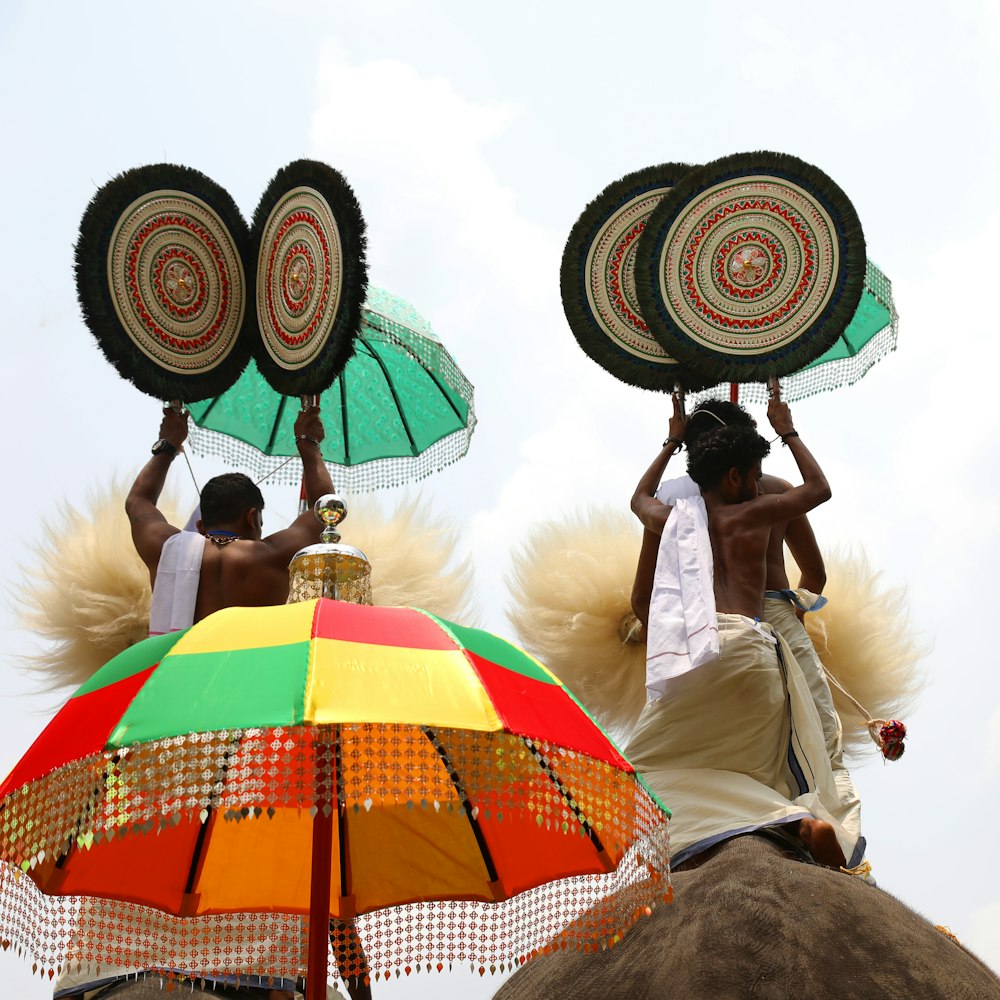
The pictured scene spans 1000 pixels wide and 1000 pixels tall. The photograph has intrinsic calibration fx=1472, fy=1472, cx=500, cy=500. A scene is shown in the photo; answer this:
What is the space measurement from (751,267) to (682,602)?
1.32 m

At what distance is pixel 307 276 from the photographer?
4.82 meters

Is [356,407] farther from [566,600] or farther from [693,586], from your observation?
[693,586]

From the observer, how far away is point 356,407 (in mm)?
5973

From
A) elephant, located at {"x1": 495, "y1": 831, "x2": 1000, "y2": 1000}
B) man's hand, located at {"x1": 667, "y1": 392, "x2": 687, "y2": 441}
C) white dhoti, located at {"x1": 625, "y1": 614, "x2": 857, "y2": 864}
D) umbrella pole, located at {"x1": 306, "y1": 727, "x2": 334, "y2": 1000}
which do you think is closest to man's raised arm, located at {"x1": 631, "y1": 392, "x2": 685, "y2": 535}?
man's hand, located at {"x1": 667, "y1": 392, "x2": 687, "y2": 441}

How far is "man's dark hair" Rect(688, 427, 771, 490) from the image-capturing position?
16.0ft

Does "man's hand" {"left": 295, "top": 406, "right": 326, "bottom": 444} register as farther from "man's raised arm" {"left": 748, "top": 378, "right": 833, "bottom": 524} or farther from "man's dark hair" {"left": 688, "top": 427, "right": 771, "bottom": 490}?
"man's raised arm" {"left": 748, "top": 378, "right": 833, "bottom": 524}

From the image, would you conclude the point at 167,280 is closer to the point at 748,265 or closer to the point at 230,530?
the point at 230,530

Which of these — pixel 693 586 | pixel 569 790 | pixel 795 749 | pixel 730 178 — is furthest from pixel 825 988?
pixel 730 178

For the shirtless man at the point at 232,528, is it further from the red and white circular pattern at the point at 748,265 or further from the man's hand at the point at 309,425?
the red and white circular pattern at the point at 748,265

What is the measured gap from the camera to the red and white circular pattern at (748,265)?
16.7ft

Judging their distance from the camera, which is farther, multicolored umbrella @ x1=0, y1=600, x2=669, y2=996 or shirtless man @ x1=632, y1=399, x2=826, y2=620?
shirtless man @ x1=632, y1=399, x2=826, y2=620

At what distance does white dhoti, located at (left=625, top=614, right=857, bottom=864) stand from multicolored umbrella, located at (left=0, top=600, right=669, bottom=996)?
0.75 metres

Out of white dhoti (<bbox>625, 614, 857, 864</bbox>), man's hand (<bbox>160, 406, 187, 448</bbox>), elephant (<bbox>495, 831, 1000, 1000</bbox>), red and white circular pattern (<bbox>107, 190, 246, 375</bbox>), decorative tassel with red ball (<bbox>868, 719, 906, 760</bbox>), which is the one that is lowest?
elephant (<bbox>495, 831, 1000, 1000</bbox>)

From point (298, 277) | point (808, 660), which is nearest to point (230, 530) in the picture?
point (298, 277)
